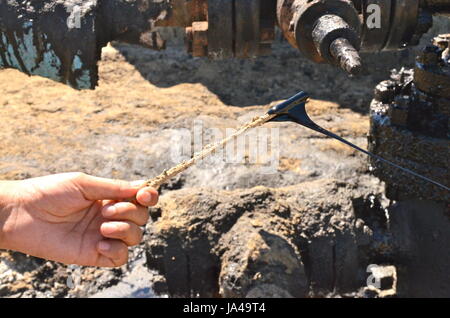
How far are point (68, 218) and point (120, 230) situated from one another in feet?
1.01

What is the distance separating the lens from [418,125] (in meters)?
2.76

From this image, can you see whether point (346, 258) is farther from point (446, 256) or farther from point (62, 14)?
point (62, 14)

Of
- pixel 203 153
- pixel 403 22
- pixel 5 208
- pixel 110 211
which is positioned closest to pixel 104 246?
pixel 110 211

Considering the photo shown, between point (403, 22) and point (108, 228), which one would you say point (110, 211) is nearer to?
point (108, 228)

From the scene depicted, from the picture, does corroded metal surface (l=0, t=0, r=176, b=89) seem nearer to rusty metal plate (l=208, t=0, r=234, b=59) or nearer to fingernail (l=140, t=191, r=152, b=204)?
rusty metal plate (l=208, t=0, r=234, b=59)

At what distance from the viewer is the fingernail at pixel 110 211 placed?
6.76 feet

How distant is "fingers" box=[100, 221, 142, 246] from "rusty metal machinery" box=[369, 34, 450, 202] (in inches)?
58.1

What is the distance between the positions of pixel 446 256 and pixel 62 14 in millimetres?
2489

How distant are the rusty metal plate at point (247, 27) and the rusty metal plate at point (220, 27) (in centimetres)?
4

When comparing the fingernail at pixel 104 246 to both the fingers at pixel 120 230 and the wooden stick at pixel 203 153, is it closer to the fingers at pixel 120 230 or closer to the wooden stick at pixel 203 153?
the fingers at pixel 120 230

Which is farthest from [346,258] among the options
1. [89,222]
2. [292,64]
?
[292,64]

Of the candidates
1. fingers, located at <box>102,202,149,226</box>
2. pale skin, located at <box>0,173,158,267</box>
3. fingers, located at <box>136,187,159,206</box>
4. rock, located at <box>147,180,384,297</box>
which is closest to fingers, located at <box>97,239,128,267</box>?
pale skin, located at <box>0,173,158,267</box>

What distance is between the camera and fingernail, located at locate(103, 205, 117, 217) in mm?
2061

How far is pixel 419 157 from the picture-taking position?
8.89 ft
